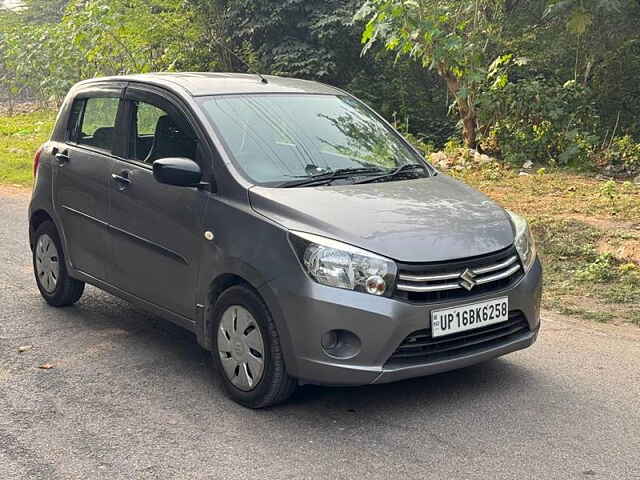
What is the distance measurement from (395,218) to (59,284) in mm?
3189

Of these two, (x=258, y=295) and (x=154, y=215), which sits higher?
(x=154, y=215)

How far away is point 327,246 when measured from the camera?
4441mm

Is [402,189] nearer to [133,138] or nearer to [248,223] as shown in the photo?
[248,223]

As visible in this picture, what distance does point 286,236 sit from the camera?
15.0ft

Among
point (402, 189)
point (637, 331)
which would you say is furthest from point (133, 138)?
point (637, 331)

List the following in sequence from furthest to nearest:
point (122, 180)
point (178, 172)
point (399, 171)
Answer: point (122, 180) < point (399, 171) < point (178, 172)

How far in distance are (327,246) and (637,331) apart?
2.97 meters

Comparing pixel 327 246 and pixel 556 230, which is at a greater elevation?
pixel 327 246

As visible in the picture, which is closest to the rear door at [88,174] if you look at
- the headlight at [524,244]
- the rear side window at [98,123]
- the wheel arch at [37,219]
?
the rear side window at [98,123]

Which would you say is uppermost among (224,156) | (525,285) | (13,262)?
(224,156)

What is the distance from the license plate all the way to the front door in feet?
4.82

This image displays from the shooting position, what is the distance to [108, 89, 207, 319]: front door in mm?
5199

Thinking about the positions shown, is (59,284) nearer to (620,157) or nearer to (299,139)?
(299,139)

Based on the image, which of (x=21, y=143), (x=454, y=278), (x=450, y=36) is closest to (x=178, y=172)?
(x=454, y=278)
